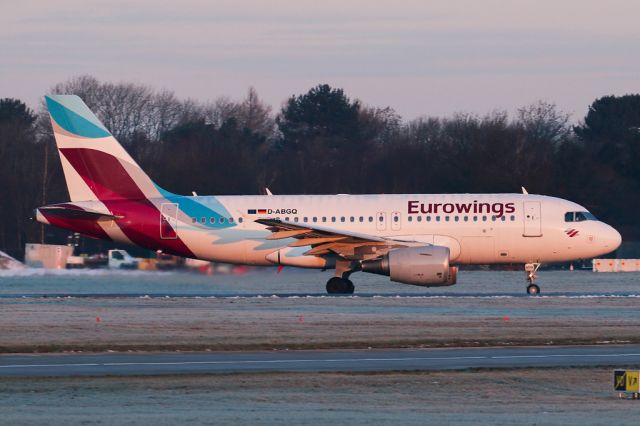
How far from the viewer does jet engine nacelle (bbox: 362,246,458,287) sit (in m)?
40.5

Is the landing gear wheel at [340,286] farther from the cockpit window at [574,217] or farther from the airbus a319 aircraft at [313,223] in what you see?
the cockpit window at [574,217]

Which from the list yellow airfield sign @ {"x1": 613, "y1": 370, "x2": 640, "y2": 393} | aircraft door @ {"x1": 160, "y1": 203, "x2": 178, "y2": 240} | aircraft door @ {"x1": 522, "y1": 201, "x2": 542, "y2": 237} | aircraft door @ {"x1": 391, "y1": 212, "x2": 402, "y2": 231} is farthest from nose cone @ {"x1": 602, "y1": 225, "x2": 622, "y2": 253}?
yellow airfield sign @ {"x1": 613, "y1": 370, "x2": 640, "y2": 393}

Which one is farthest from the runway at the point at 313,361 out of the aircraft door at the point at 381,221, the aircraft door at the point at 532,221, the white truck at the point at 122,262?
the white truck at the point at 122,262

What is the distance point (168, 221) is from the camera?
43.6 m

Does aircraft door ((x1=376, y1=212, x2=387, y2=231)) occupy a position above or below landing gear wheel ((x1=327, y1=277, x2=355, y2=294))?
above

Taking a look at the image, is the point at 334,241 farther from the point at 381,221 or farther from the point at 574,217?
the point at 574,217

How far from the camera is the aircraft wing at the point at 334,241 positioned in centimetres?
4124

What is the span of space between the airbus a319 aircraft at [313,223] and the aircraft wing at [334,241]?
34 mm

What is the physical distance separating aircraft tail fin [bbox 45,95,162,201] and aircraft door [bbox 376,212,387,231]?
7.89m

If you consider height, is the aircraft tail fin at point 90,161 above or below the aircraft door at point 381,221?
above

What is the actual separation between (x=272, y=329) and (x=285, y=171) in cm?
6038

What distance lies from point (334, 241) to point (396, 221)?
2373mm

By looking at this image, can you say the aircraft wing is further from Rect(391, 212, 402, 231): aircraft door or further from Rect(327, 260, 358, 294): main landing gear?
Rect(391, 212, 402, 231): aircraft door

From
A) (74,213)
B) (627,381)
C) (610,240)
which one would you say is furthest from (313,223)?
(627,381)
